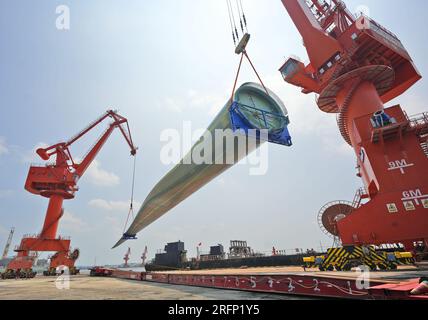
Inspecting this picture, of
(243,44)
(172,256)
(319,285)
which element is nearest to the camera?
(319,285)

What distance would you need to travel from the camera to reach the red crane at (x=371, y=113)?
13664 millimetres

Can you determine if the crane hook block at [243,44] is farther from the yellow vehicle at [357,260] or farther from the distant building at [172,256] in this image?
the distant building at [172,256]

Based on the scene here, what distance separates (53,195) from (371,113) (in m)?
40.2

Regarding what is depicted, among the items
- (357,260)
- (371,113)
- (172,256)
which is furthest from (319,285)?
(172,256)

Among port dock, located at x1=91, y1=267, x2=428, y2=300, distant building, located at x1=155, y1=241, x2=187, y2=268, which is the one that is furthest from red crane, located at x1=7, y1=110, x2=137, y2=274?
port dock, located at x1=91, y1=267, x2=428, y2=300

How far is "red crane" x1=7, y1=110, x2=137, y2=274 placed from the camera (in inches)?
1177

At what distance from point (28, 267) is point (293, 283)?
36173 mm

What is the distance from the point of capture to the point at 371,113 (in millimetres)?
16312

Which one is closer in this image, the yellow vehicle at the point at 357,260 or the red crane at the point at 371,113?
the yellow vehicle at the point at 357,260

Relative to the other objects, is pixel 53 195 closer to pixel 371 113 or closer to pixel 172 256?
pixel 172 256

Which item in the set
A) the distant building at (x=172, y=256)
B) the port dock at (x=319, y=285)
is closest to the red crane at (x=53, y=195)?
the distant building at (x=172, y=256)

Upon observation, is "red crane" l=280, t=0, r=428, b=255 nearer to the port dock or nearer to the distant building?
the port dock

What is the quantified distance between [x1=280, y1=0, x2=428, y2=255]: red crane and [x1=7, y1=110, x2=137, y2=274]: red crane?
33.6m

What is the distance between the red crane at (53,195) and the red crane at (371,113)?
3362 centimetres
